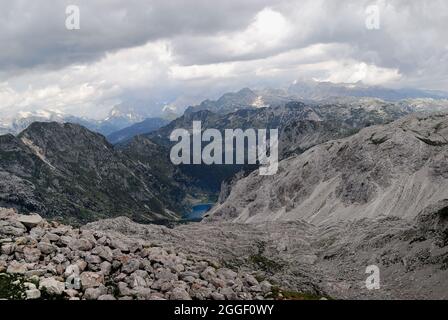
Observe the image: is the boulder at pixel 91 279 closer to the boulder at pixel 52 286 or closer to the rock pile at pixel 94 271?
the rock pile at pixel 94 271

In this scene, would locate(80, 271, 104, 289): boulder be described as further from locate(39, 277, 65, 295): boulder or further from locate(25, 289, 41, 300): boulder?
locate(25, 289, 41, 300): boulder

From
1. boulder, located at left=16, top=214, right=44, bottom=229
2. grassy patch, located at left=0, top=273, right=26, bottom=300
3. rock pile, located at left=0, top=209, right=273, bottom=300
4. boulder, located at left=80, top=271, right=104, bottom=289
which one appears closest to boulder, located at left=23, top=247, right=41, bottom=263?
rock pile, located at left=0, top=209, right=273, bottom=300

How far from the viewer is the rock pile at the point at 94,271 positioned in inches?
1922

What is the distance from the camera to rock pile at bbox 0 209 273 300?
1922 inches

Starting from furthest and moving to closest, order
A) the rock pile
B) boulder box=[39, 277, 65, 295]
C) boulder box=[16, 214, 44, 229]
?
boulder box=[16, 214, 44, 229] → the rock pile → boulder box=[39, 277, 65, 295]

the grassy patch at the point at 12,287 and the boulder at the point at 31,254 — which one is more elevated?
the boulder at the point at 31,254

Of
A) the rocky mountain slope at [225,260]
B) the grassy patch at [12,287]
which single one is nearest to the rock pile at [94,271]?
the grassy patch at [12,287]

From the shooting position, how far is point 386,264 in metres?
110

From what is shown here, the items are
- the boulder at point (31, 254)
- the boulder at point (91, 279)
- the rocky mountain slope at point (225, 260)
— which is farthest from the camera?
the boulder at point (31, 254)

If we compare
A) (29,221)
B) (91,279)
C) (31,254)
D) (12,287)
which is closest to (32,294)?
(12,287)

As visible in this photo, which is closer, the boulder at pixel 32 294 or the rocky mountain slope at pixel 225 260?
the boulder at pixel 32 294

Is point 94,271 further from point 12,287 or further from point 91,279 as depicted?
point 12,287

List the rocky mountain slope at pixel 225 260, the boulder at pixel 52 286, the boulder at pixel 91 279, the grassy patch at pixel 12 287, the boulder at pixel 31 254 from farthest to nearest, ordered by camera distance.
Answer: the boulder at pixel 31 254 < the rocky mountain slope at pixel 225 260 < the boulder at pixel 91 279 < the boulder at pixel 52 286 < the grassy patch at pixel 12 287
